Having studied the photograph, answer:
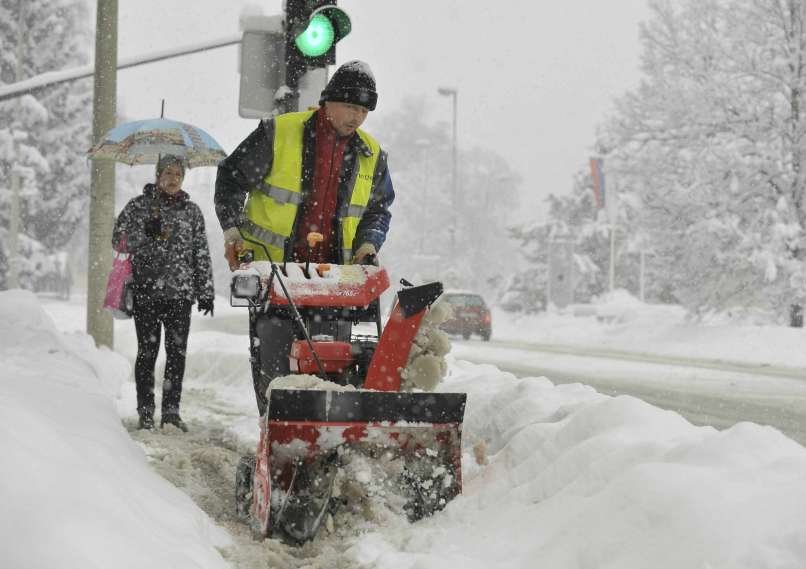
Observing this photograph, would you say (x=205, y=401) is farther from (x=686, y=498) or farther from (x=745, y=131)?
(x=745, y=131)

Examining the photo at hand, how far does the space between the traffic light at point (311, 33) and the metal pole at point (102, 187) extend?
11.5ft

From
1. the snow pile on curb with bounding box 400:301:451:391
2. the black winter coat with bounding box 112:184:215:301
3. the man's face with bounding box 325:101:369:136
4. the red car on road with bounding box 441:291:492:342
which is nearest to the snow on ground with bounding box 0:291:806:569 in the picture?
the snow pile on curb with bounding box 400:301:451:391

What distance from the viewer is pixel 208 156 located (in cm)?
838

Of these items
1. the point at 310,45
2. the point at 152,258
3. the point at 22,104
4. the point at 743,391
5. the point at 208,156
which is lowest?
the point at 743,391

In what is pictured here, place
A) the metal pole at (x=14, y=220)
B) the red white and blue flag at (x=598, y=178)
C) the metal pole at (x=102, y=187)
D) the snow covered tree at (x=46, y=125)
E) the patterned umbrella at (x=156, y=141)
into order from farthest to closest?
the snow covered tree at (x=46, y=125) → the metal pole at (x=14, y=220) → the red white and blue flag at (x=598, y=178) → the metal pole at (x=102, y=187) → the patterned umbrella at (x=156, y=141)

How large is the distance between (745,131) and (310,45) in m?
17.3

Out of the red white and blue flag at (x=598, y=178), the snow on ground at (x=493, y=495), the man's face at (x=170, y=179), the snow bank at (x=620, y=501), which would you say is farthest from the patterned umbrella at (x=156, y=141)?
the red white and blue flag at (x=598, y=178)

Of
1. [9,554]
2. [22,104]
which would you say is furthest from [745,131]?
[22,104]

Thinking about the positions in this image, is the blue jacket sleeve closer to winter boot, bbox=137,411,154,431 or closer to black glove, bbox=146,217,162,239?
black glove, bbox=146,217,162,239

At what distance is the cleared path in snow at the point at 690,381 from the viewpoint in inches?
350

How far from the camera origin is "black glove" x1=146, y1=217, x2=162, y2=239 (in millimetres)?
6039

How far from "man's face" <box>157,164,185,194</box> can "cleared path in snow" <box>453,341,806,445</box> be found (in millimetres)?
5024

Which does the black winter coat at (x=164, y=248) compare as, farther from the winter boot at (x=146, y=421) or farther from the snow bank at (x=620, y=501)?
the snow bank at (x=620, y=501)

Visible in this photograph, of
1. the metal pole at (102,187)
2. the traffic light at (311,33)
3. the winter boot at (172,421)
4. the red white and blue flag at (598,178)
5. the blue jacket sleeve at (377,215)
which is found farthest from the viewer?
the red white and blue flag at (598,178)
